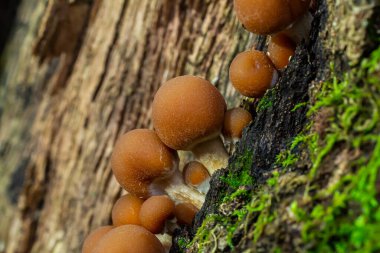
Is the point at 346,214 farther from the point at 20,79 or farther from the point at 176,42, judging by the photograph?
the point at 20,79

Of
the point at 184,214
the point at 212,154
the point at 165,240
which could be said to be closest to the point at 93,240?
the point at 165,240

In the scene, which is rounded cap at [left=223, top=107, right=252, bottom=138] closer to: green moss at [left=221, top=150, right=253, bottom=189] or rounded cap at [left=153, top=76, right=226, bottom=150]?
rounded cap at [left=153, top=76, right=226, bottom=150]

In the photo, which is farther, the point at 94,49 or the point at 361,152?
the point at 94,49


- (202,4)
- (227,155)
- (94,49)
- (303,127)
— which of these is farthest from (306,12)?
(94,49)

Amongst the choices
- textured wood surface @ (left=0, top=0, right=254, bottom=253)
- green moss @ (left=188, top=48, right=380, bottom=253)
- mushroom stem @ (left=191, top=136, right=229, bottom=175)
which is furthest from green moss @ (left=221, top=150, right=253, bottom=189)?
textured wood surface @ (left=0, top=0, right=254, bottom=253)

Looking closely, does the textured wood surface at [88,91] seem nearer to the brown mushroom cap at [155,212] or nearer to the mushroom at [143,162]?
the mushroom at [143,162]

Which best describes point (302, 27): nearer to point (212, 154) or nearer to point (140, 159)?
point (212, 154)
